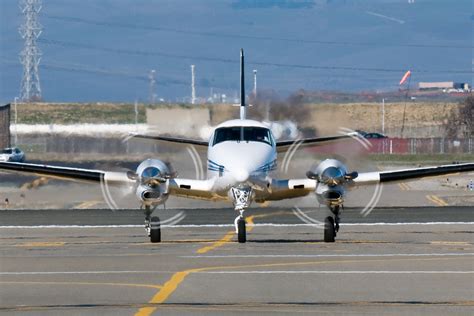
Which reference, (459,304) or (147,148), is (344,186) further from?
(147,148)

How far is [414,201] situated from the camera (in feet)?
155

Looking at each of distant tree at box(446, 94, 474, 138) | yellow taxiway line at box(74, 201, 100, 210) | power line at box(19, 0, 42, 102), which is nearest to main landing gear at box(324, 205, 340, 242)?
yellow taxiway line at box(74, 201, 100, 210)

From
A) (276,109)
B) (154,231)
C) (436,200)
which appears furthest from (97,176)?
(436,200)

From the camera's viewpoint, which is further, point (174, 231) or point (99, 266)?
point (174, 231)

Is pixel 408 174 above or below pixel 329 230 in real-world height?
above

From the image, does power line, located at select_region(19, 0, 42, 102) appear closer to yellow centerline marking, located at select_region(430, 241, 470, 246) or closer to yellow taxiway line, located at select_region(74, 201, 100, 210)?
yellow taxiway line, located at select_region(74, 201, 100, 210)

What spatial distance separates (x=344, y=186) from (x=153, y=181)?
13.9 feet

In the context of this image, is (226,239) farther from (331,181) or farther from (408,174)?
(408,174)

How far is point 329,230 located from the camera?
93.5 feet

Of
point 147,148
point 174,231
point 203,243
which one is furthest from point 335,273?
point 147,148

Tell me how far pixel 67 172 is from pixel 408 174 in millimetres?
8177

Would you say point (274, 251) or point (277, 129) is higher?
point (277, 129)

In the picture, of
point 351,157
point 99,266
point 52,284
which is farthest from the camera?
point 351,157

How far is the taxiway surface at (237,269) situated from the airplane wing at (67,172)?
141 cm
